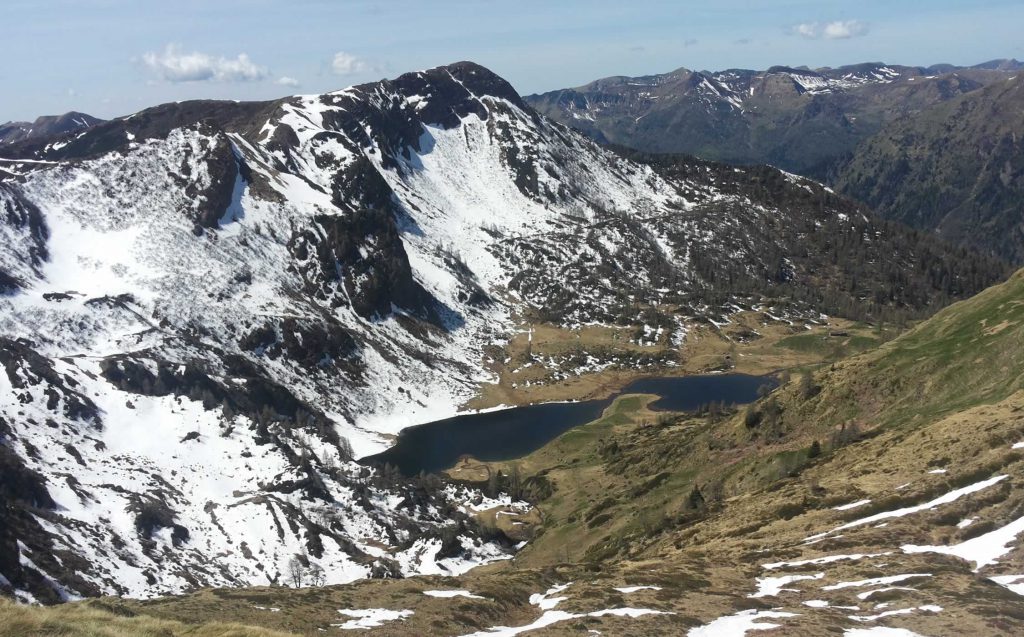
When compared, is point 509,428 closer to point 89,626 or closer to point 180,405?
point 180,405

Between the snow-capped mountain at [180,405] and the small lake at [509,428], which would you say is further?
the small lake at [509,428]

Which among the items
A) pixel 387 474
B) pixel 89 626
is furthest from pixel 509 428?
pixel 89 626

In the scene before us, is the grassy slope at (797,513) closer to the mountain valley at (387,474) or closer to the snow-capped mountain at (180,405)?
the mountain valley at (387,474)

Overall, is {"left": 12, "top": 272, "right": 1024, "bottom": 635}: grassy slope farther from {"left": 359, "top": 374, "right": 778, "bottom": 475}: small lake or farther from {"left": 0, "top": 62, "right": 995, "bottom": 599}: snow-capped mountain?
{"left": 359, "top": 374, "right": 778, "bottom": 475}: small lake

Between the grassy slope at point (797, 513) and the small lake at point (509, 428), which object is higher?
the grassy slope at point (797, 513)

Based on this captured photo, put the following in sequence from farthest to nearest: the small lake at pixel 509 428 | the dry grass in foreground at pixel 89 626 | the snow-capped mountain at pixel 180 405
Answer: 1. the small lake at pixel 509 428
2. the snow-capped mountain at pixel 180 405
3. the dry grass in foreground at pixel 89 626

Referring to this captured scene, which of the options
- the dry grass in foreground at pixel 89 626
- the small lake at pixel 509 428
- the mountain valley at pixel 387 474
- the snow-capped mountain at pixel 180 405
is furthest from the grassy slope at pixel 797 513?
the small lake at pixel 509 428

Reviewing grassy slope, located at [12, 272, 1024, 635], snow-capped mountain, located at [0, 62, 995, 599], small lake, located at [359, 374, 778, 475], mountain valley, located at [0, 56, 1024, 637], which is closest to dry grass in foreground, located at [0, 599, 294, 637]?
mountain valley, located at [0, 56, 1024, 637]

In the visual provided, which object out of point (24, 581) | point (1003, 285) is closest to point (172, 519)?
point (24, 581)
